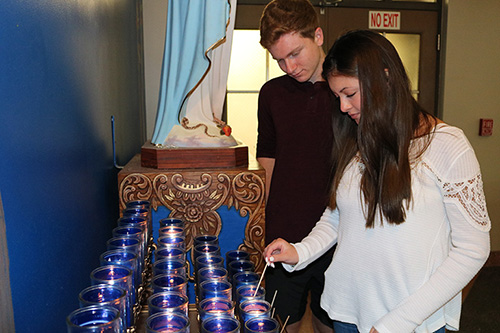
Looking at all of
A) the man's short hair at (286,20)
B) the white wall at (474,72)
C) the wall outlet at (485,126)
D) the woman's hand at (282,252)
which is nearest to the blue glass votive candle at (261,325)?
the woman's hand at (282,252)

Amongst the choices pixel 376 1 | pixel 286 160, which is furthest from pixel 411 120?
pixel 376 1

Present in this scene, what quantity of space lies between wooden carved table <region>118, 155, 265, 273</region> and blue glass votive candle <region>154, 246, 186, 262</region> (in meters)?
0.51

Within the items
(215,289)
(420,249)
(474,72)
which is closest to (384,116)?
(420,249)

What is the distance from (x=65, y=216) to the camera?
1.09 m

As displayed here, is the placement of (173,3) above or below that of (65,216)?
above

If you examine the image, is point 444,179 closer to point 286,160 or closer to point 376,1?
point 286,160

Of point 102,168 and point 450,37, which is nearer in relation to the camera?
point 102,168

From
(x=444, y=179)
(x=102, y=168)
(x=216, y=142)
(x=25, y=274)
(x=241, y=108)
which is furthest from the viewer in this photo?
(x=241, y=108)

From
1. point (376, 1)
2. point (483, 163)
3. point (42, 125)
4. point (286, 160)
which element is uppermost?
point (376, 1)

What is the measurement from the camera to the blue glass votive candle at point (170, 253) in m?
1.03

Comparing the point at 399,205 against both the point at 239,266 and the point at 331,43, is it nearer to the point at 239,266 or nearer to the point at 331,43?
the point at 239,266

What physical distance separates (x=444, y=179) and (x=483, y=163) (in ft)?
10.5

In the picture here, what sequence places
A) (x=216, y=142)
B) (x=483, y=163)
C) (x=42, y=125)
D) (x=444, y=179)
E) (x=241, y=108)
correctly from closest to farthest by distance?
(x=42, y=125)
(x=444, y=179)
(x=216, y=142)
(x=241, y=108)
(x=483, y=163)

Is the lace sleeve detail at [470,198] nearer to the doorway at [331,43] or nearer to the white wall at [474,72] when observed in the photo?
the doorway at [331,43]
